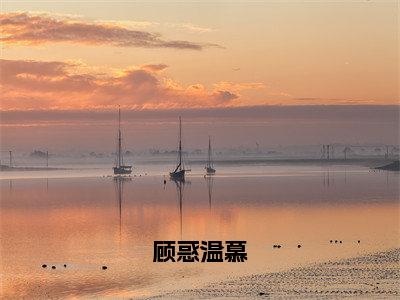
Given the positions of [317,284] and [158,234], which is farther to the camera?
[158,234]

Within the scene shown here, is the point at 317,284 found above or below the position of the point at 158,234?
below

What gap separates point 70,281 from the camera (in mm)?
37594

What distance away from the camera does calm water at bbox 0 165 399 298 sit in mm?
38188

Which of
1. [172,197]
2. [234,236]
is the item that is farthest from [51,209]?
[234,236]

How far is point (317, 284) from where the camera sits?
3512cm

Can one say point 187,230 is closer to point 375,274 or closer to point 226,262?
point 226,262

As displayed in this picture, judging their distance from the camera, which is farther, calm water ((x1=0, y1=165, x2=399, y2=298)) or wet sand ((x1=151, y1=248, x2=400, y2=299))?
calm water ((x1=0, y1=165, x2=399, y2=298))

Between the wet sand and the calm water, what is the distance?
1577 millimetres

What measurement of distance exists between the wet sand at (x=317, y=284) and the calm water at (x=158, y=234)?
5.17 feet

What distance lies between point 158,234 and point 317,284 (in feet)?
79.9

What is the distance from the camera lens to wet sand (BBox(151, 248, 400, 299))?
108 feet

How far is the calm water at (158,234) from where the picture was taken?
38.2 meters

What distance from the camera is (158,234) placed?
191ft

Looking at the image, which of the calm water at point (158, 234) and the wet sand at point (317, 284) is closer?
the wet sand at point (317, 284)
